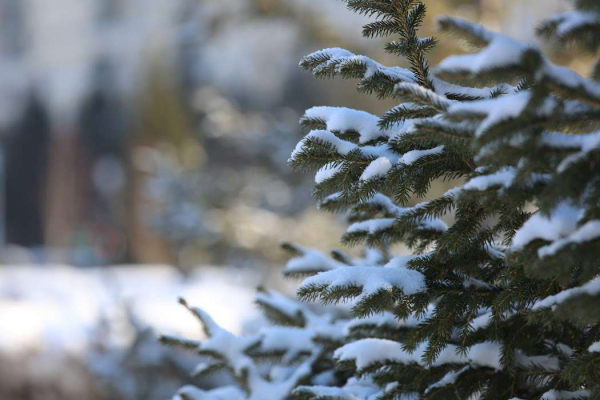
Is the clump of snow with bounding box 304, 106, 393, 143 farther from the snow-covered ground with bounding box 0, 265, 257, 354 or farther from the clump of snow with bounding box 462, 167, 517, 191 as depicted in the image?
the snow-covered ground with bounding box 0, 265, 257, 354

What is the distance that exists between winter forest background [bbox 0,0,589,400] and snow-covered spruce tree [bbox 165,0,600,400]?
0.30 metres

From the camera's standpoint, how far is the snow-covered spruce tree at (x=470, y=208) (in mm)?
989

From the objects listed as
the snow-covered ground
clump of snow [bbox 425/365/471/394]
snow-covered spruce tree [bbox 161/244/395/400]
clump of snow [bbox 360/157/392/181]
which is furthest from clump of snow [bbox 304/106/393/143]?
the snow-covered ground

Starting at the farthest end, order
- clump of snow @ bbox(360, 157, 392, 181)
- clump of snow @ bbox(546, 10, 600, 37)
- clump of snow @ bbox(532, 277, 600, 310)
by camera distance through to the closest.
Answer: clump of snow @ bbox(360, 157, 392, 181) < clump of snow @ bbox(532, 277, 600, 310) < clump of snow @ bbox(546, 10, 600, 37)

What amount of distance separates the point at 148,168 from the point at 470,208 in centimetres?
783

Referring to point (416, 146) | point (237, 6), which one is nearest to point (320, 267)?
point (416, 146)

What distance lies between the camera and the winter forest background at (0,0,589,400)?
6066 mm

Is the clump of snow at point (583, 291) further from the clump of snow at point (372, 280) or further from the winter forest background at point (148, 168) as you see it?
the winter forest background at point (148, 168)

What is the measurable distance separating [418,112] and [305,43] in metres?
6.21

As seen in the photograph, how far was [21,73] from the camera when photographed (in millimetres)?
19500

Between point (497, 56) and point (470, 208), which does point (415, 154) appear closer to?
point (470, 208)

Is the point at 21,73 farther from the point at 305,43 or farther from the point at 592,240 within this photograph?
the point at 592,240

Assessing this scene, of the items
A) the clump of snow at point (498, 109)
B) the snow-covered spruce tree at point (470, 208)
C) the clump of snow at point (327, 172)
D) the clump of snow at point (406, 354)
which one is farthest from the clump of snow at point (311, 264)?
the clump of snow at point (498, 109)

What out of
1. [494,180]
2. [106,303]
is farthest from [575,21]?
[106,303]
